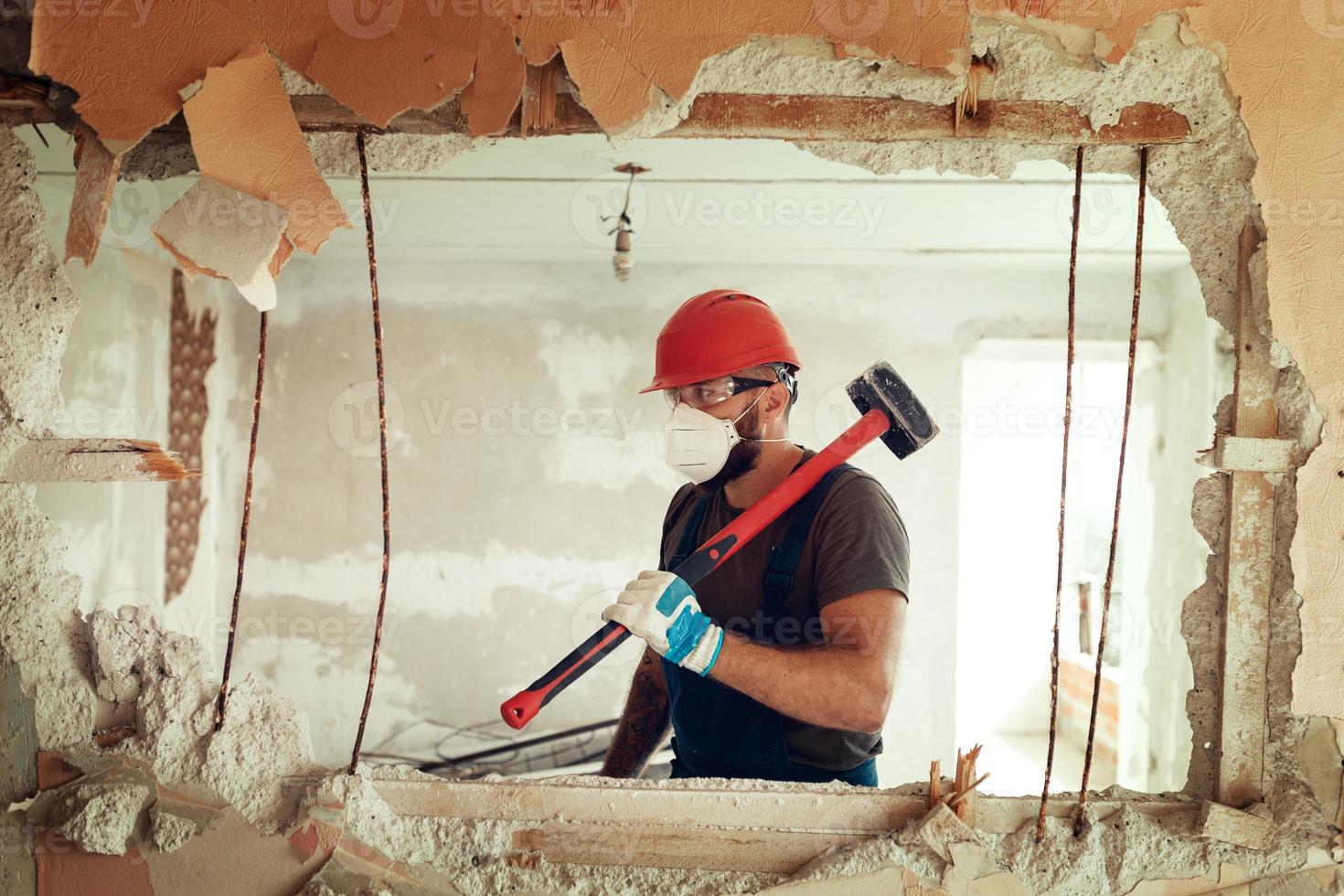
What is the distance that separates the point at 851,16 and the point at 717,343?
800 mm

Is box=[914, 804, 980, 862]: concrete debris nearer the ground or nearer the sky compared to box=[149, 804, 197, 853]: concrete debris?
nearer the sky

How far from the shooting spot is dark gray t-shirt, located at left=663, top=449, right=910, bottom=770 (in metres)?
1.76

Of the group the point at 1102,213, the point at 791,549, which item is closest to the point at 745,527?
the point at 791,549

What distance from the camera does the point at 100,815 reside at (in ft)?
5.18

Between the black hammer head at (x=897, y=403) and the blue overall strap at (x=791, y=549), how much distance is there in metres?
0.13

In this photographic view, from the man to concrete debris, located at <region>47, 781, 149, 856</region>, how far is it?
0.88 metres

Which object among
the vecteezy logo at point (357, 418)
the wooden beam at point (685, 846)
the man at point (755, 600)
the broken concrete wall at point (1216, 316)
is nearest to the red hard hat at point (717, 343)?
the man at point (755, 600)

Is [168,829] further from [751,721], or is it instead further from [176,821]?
[751,721]

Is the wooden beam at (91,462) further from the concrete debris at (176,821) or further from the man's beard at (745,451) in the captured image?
the man's beard at (745,451)

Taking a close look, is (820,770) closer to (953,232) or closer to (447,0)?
(447,0)

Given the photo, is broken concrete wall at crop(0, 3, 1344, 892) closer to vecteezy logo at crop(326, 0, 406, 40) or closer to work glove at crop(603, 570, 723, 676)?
work glove at crop(603, 570, 723, 676)

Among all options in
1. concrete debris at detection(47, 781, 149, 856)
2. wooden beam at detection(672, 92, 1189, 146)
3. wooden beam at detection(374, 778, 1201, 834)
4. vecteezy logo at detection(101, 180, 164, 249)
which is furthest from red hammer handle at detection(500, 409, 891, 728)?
vecteezy logo at detection(101, 180, 164, 249)

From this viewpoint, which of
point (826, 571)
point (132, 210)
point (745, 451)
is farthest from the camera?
point (132, 210)

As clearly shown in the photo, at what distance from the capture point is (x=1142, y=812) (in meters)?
1.60
